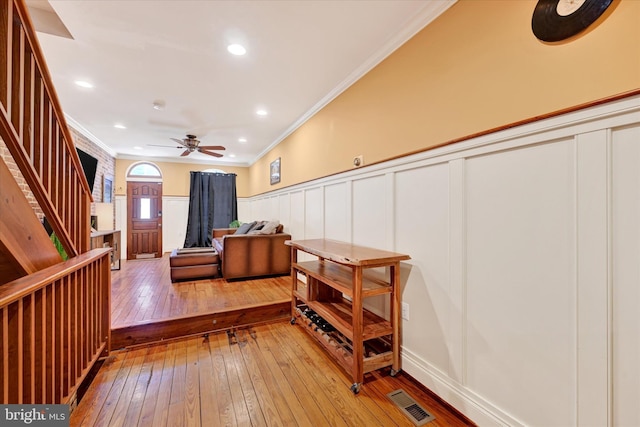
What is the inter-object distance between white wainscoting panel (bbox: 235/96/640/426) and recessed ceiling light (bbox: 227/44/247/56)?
170 cm

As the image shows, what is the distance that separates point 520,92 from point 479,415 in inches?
69.3

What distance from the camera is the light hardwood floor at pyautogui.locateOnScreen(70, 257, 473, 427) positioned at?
1.53 m

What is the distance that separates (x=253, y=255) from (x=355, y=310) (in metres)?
2.63

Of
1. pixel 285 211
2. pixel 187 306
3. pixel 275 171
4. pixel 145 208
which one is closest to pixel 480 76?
pixel 187 306

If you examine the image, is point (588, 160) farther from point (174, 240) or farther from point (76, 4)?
point (174, 240)

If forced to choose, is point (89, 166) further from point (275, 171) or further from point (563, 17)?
point (563, 17)

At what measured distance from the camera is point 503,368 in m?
1.37

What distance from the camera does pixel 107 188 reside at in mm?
5617

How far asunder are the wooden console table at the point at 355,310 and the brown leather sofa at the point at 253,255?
5.46 feet

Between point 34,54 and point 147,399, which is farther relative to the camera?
point 147,399

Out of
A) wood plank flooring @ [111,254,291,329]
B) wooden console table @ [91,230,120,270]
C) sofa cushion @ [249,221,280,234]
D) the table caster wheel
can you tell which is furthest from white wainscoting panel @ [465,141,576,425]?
wooden console table @ [91,230,120,270]

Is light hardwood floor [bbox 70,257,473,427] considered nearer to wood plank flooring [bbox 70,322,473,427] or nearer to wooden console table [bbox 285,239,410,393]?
wood plank flooring [bbox 70,322,473,427]

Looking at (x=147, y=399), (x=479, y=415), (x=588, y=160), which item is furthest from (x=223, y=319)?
(x=588, y=160)

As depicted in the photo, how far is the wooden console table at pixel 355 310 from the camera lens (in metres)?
1.77
